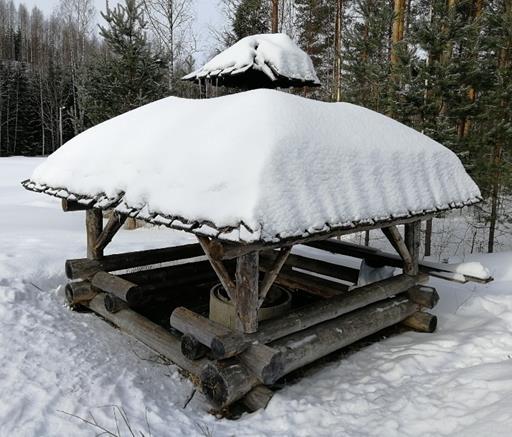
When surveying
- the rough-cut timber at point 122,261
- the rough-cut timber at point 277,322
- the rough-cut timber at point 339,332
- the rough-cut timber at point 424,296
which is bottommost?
the rough-cut timber at point 339,332

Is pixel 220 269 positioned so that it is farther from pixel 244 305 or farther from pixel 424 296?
pixel 424 296

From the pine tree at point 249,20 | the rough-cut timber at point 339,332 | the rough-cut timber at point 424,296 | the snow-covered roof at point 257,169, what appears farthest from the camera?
the pine tree at point 249,20

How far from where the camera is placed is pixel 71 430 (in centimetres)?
307

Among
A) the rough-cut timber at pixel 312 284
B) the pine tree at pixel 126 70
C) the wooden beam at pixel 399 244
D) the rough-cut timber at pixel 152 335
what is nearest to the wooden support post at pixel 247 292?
the rough-cut timber at pixel 152 335

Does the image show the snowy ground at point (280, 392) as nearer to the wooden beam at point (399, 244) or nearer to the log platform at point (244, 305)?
the log platform at point (244, 305)

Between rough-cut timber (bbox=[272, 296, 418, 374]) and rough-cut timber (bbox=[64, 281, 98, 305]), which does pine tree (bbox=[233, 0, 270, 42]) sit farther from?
rough-cut timber (bbox=[272, 296, 418, 374])

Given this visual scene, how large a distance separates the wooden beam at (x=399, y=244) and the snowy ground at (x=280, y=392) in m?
0.93

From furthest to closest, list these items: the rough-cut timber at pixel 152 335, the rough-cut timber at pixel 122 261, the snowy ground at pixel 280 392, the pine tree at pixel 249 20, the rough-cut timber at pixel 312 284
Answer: the pine tree at pixel 249 20 < the rough-cut timber at pixel 312 284 < the rough-cut timber at pixel 122 261 < the rough-cut timber at pixel 152 335 < the snowy ground at pixel 280 392

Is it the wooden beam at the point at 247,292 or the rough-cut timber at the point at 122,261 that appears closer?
the wooden beam at the point at 247,292

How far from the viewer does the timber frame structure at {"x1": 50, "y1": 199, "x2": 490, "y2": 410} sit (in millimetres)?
3674

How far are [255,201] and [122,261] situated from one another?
3.57 meters

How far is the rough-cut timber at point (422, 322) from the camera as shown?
5.30 m

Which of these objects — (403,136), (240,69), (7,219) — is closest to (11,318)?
(240,69)

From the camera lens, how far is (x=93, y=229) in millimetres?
5656
